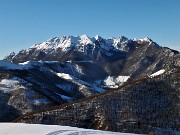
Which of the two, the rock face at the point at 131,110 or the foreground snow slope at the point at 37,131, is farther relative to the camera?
the rock face at the point at 131,110

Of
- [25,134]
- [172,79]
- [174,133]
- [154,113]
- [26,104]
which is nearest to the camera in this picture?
[25,134]

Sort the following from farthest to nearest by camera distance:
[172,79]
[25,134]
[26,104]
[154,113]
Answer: [26,104] → [172,79] → [154,113] → [25,134]

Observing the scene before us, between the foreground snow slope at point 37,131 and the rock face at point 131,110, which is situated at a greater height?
the rock face at point 131,110

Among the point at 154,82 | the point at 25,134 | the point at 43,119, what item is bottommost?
the point at 25,134

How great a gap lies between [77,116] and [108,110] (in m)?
7.34

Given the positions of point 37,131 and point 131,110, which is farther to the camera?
point 131,110

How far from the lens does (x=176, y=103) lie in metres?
90.8

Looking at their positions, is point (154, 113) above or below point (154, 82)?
below

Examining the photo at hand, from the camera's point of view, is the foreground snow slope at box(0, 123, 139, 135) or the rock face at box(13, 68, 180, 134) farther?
the rock face at box(13, 68, 180, 134)

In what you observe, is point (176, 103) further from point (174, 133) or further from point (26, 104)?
point (26, 104)

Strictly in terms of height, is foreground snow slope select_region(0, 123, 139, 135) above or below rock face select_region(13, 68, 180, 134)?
below

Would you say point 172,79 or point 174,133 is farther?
point 172,79

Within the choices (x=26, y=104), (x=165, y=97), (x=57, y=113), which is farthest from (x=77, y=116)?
(x=26, y=104)

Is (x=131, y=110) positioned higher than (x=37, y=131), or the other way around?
(x=131, y=110)
